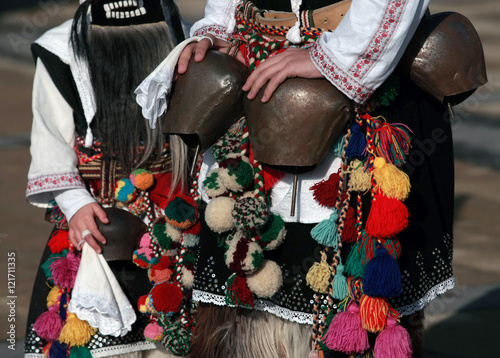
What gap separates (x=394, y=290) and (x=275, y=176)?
16.4 inches

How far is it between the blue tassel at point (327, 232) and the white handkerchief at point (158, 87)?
0.52 metres

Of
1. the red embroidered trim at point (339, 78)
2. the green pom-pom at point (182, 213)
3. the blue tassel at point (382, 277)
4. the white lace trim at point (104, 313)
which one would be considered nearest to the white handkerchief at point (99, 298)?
the white lace trim at point (104, 313)

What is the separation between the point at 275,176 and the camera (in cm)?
184

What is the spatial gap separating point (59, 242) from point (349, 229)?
1.23 meters

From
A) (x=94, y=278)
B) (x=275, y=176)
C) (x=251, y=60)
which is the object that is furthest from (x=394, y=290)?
(x=94, y=278)

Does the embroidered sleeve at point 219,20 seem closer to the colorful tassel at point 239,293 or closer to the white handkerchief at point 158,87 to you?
the white handkerchief at point 158,87

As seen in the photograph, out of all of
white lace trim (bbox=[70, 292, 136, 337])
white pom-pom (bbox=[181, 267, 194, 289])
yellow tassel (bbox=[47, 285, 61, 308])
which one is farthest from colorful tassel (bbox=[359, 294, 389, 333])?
yellow tassel (bbox=[47, 285, 61, 308])

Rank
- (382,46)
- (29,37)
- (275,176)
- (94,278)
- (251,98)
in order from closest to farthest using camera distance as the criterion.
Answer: (382,46) < (251,98) < (275,176) < (94,278) < (29,37)

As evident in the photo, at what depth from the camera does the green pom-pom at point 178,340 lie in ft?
7.32

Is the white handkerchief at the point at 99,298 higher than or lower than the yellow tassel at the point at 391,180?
lower

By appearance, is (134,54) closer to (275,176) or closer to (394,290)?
(275,176)

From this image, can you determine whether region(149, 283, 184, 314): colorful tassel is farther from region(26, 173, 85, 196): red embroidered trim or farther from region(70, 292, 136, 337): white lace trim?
region(26, 173, 85, 196): red embroidered trim

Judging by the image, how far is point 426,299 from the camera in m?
1.86

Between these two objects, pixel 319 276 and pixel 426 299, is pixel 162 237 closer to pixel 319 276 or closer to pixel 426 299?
pixel 319 276
